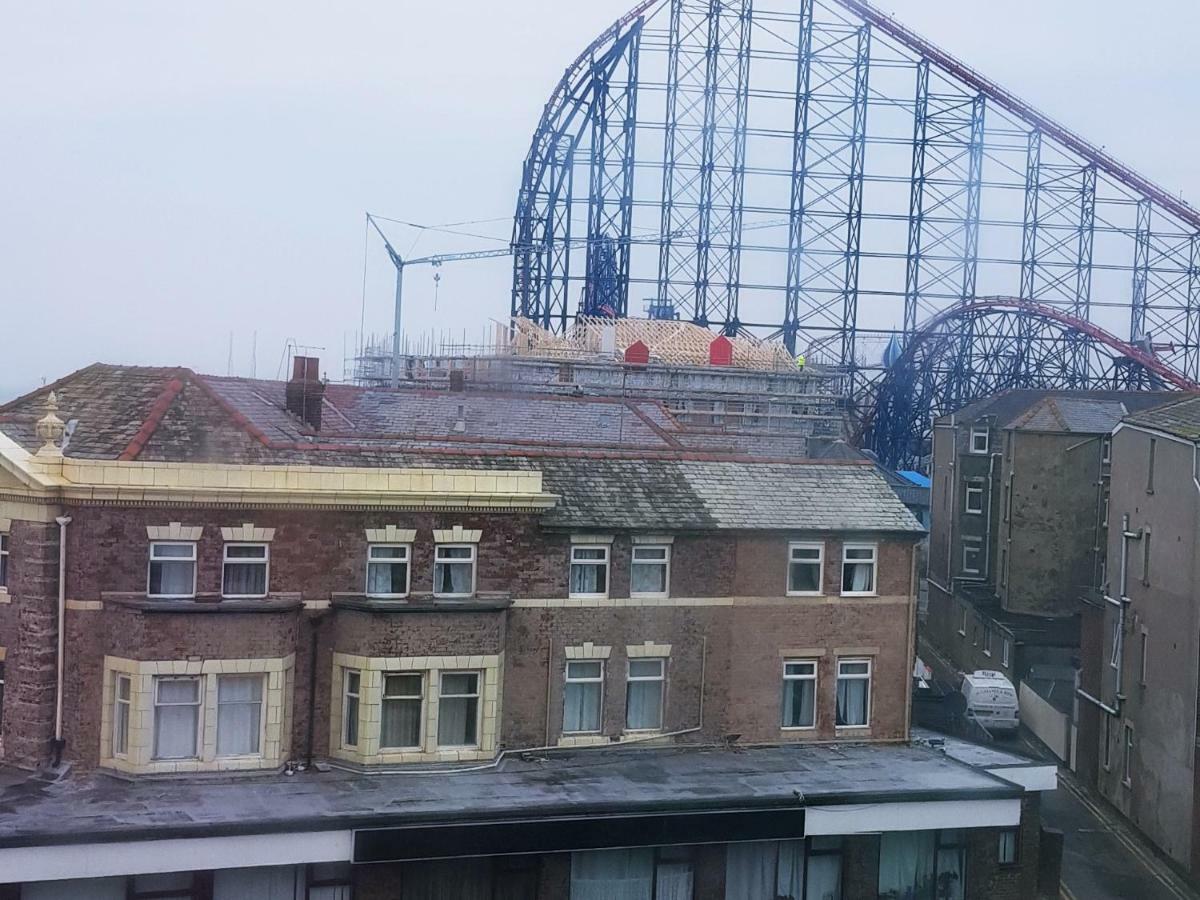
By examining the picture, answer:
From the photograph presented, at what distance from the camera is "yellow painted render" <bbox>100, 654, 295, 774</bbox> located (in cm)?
1453

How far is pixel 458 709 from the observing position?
15.7 metres

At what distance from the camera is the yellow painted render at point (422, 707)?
50.1 ft

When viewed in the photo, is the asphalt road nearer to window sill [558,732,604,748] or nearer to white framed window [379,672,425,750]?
window sill [558,732,604,748]

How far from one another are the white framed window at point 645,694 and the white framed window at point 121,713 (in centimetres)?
540

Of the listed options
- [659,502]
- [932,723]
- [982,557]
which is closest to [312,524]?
[659,502]

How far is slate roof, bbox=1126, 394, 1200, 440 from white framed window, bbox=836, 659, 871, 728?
17.7 feet

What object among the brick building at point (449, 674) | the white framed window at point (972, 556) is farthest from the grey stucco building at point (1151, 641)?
the white framed window at point (972, 556)

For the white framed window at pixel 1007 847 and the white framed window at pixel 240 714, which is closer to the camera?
the white framed window at pixel 240 714

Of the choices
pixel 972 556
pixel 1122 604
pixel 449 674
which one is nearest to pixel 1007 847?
pixel 1122 604

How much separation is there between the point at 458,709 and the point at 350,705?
1.15m

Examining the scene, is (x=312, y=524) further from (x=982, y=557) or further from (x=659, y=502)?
(x=982, y=557)

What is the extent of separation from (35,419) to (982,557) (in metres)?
22.2

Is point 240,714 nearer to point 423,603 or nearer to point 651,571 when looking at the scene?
point 423,603

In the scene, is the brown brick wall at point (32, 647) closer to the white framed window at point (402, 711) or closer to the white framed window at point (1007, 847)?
the white framed window at point (402, 711)
